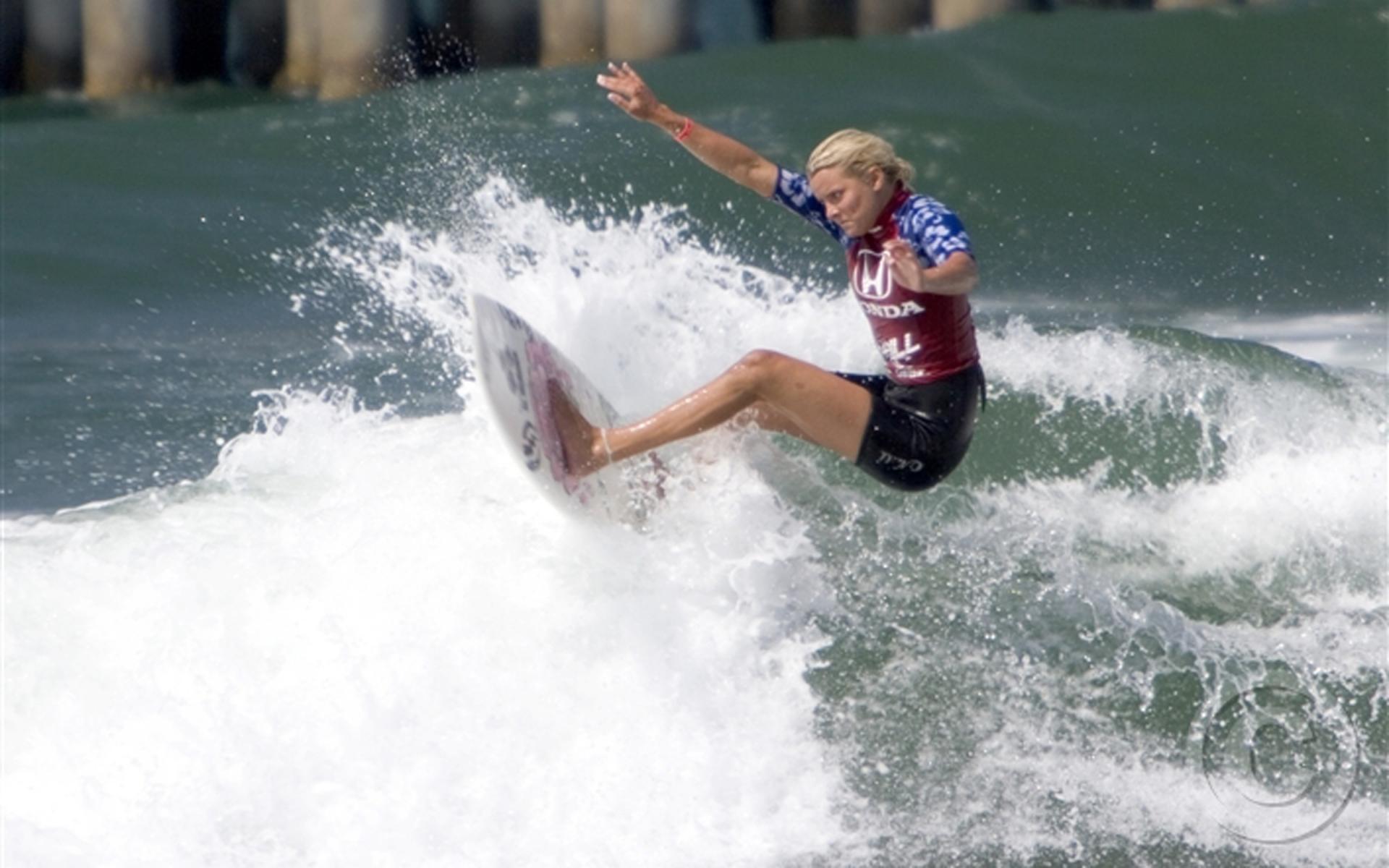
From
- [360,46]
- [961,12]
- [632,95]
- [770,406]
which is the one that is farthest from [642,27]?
[770,406]

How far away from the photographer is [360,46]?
12125 mm

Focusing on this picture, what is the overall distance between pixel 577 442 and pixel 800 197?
1.02m

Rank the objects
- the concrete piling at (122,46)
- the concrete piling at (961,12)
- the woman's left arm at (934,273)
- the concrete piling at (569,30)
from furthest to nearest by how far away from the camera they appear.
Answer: the concrete piling at (961,12) < the concrete piling at (569,30) < the concrete piling at (122,46) < the woman's left arm at (934,273)

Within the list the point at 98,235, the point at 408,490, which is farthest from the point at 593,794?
the point at 98,235

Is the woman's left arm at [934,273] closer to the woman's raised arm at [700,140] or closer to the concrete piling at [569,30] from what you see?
the woman's raised arm at [700,140]

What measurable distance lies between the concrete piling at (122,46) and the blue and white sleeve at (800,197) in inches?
336

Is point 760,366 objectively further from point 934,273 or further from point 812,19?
point 812,19

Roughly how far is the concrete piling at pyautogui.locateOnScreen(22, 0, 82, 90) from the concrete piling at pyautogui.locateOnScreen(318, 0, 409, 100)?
1.86 meters

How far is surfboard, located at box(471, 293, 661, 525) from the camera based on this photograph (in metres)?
4.95

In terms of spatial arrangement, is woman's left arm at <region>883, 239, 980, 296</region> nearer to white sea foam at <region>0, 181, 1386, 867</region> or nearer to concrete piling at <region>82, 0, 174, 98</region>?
white sea foam at <region>0, 181, 1386, 867</region>

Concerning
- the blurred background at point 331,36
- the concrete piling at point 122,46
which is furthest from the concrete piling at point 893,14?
the concrete piling at point 122,46

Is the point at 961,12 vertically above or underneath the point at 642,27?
above

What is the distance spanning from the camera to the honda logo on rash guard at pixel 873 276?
4.96m
